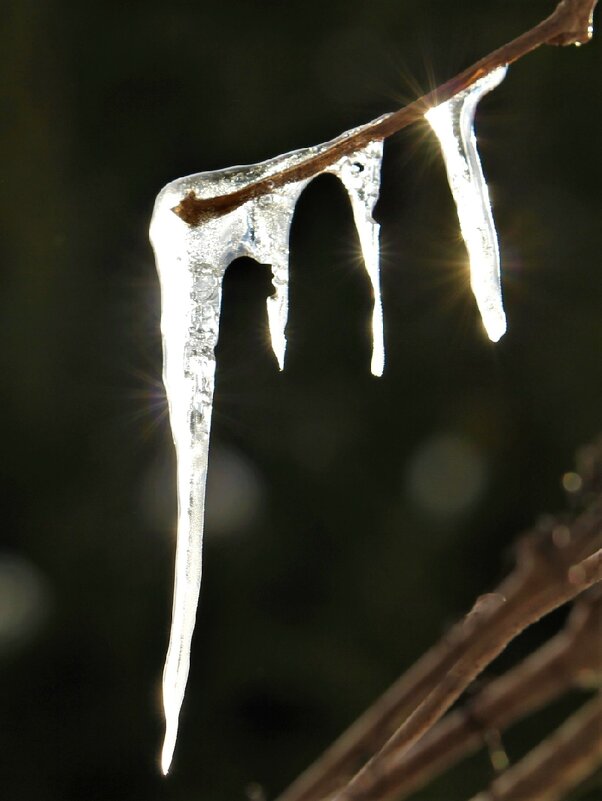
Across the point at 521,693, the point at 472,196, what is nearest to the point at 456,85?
the point at 472,196

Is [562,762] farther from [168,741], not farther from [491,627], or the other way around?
[168,741]

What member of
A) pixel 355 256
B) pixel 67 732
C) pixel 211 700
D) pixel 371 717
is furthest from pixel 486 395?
pixel 371 717

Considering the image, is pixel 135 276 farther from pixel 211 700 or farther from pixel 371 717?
pixel 371 717

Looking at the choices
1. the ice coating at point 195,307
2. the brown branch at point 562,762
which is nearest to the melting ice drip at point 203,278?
the ice coating at point 195,307

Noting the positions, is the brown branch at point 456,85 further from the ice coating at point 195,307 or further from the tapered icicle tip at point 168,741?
the tapered icicle tip at point 168,741

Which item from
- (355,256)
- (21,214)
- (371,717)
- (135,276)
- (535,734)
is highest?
(21,214)

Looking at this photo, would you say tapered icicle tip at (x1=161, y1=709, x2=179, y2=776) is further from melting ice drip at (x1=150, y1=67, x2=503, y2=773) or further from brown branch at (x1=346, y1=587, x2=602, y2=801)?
brown branch at (x1=346, y1=587, x2=602, y2=801)
